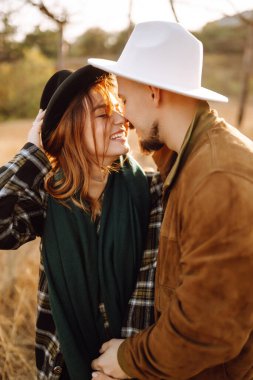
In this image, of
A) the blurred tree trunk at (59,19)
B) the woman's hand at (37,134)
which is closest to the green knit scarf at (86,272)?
the woman's hand at (37,134)

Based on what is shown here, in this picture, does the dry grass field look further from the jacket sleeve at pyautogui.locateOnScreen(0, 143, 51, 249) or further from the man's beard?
the man's beard

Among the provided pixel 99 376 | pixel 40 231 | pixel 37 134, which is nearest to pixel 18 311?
pixel 40 231

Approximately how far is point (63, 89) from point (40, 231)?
0.64m

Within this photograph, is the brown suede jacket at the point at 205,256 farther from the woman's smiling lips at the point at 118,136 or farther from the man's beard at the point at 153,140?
the woman's smiling lips at the point at 118,136

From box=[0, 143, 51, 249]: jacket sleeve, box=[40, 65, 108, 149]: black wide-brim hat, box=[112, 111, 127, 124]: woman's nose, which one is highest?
box=[40, 65, 108, 149]: black wide-brim hat

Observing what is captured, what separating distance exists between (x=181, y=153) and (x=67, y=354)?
102 cm

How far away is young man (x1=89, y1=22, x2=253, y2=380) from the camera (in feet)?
3.86

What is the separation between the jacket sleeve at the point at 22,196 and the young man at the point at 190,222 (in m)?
0.51

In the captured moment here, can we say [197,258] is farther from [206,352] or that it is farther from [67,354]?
[67,354]

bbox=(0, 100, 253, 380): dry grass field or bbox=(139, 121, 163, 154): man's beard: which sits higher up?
bbox=(139, 121, 163, 154): man's beard

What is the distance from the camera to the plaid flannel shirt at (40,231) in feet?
5.64

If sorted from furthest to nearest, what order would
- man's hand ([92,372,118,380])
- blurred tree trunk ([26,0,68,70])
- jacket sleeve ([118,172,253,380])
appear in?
blurred tree trunk ([26,0,68,70]), man's hand ([92,372,118,380]), jacket sleeve ([118,172,253,380])

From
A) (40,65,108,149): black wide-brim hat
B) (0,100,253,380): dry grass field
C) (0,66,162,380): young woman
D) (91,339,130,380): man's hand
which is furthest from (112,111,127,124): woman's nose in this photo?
(0,100,253,380): dry grass field

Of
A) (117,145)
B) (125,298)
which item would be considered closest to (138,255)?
(125,298)
